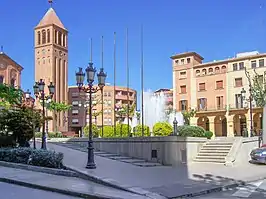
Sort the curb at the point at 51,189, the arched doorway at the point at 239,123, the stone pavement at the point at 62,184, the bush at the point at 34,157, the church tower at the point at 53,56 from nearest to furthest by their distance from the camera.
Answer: the curb at the point at 51,189
the stone pavement at the point at 62,184
the bush at the point at 34,157
the arched doorway at the point at 239,123
the church tower at the point at 53,56

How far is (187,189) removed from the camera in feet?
35.8

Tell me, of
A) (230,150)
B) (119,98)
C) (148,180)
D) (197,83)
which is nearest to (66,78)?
(119,98)

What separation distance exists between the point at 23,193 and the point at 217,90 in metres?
56.7

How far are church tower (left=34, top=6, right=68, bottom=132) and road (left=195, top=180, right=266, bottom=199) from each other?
2629 inches

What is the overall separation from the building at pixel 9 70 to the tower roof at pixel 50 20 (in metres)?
12.8

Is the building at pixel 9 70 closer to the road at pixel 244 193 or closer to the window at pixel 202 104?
the window at pixel 202 104

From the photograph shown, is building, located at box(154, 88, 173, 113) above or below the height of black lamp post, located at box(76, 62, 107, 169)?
above

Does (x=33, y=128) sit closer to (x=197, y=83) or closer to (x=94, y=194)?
(x=94, y=194)

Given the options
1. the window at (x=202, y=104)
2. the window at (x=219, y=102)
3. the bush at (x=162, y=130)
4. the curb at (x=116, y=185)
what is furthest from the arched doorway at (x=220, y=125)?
the curb at (x=116, y=185)

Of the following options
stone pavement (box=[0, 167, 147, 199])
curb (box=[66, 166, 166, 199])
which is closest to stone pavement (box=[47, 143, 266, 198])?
curb (box=[66, 166, 166, 199])

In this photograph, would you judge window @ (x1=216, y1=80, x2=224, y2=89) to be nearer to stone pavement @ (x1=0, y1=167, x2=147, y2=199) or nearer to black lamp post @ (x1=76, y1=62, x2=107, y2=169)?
black lamp post @ (x1=76, y1=62, x2=107, y2=169)

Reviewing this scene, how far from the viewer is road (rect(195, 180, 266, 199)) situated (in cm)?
1050

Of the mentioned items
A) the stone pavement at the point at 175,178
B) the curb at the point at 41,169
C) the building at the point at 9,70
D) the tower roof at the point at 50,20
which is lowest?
the stone pavement at the point at 175,178

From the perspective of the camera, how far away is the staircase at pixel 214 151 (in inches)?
780
